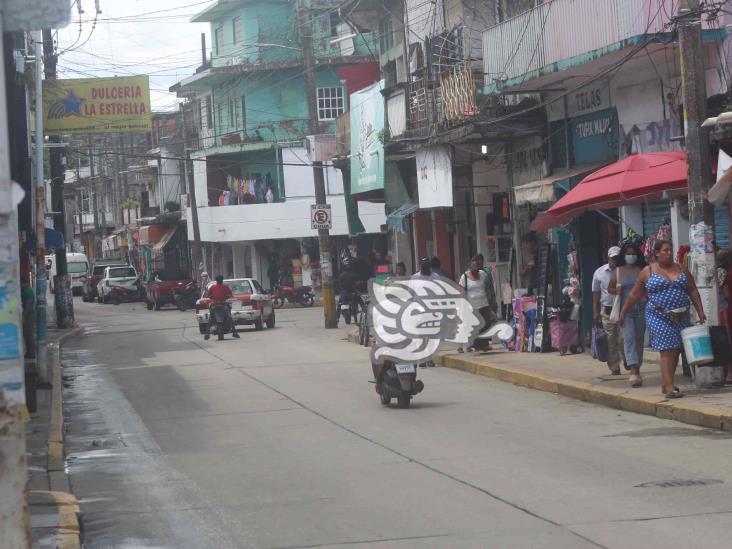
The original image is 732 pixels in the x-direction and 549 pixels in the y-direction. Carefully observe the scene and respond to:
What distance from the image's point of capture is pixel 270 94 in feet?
201

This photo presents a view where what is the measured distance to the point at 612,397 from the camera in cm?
1520

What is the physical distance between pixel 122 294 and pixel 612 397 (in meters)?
51.8

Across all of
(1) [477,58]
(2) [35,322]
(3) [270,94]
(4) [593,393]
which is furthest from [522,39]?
(3) [270,94]

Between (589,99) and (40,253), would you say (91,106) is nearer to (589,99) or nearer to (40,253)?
(40,253)

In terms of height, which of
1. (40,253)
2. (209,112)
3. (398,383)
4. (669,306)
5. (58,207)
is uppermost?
(209,112)

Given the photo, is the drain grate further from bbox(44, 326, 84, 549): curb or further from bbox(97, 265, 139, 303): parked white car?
bbox(97, 265, 139, 303): parked white car

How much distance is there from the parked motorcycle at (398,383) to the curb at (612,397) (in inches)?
90.8

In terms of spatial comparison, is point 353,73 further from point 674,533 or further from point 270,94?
point 674,533

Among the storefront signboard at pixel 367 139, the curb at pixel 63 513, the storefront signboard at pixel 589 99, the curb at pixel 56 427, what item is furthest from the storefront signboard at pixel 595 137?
the curb at pixel 63 513

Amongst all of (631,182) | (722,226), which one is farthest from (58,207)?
(631,182)

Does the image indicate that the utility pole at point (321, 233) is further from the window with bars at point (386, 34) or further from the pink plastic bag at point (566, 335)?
the pink plastic bag at point (566, 335)

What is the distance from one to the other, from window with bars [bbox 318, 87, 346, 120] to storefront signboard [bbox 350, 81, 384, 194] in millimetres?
24867

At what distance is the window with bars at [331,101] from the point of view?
60.1 metres

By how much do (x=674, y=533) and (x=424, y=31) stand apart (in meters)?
25.2
